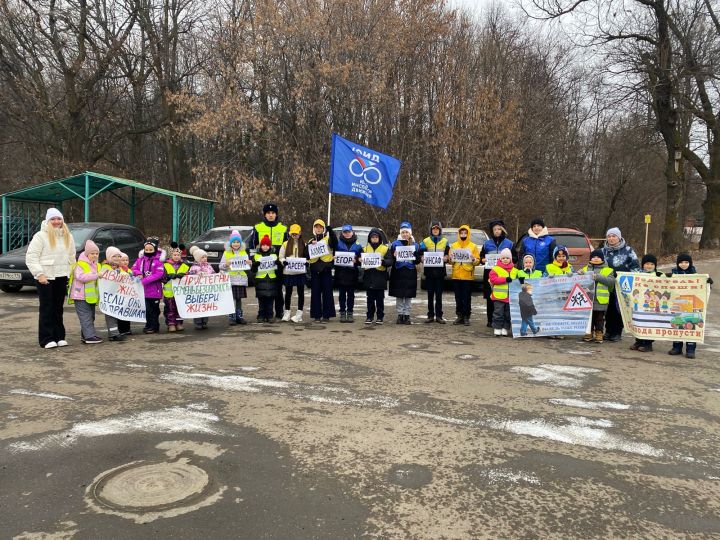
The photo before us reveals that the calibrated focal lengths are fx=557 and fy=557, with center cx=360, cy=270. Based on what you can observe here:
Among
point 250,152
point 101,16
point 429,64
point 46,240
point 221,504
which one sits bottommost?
point 221,504

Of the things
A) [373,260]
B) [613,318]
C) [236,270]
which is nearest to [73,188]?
[236,270]

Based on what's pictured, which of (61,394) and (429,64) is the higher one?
(429,64)

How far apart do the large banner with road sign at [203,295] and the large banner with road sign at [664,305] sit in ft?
20.3

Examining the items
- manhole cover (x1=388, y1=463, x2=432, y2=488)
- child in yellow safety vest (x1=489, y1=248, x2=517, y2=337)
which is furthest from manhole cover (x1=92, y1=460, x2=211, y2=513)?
child in yellow safety vest (x1=489, y1=248, x2=517, y2=337)

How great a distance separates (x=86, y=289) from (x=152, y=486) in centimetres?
499

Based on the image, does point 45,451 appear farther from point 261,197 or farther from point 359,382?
point 261,197

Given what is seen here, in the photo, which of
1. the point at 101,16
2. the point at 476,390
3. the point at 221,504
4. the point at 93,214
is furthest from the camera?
the point at 93,214

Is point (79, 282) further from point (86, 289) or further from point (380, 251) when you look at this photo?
point (380, 251)

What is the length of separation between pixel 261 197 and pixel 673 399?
17.2 m

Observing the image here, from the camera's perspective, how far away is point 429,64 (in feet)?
73.5

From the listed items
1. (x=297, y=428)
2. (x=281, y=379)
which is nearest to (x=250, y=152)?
(x=281, y=379)

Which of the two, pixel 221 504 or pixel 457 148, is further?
pixel 457 148

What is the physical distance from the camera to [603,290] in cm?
854

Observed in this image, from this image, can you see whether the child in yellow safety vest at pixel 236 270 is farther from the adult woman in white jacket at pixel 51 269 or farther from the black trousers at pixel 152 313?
the adult woman in white jacket at pixel 51 269
